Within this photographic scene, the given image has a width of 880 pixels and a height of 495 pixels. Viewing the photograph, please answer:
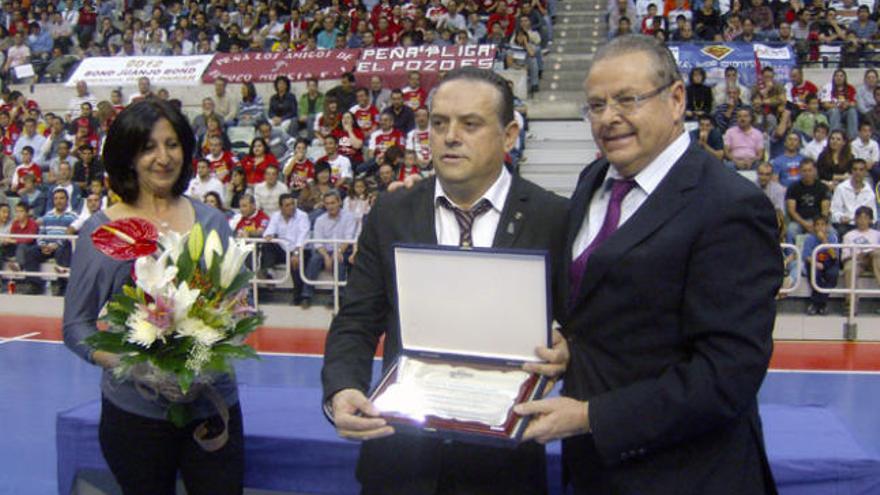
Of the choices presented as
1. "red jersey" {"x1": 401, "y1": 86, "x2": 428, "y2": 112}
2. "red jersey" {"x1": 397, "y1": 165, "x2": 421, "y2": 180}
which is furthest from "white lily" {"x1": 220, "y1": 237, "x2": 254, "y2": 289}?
"red jersey" {"x1": 401, "y1": 86, "x2": 428, "y2": 112}

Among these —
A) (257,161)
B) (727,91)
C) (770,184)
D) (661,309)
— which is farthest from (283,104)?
(661,309)

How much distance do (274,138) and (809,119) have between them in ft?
23.4

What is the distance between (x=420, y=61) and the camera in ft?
45.7

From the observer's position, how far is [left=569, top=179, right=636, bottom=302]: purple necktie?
6.24 feet

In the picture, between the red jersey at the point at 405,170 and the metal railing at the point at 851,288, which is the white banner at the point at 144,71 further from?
the metal railing at the point at 851,288

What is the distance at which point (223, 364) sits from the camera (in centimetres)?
238

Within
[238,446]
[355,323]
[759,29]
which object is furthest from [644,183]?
[759,29]

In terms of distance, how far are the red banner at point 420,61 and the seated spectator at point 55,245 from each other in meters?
4.90

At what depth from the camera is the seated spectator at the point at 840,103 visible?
11.5m

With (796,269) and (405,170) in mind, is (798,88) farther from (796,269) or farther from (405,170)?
(405,170)

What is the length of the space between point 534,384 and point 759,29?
13.3 metres

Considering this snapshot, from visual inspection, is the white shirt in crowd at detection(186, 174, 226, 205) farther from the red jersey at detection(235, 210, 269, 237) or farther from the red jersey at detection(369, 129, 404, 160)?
the red jersey at detection(369, 129, 404, 160)

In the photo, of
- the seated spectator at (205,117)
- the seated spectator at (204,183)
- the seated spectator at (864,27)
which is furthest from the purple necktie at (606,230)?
the seated spectator at (864,27)

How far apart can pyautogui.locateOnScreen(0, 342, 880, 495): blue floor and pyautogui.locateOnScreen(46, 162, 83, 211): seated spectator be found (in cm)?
327
